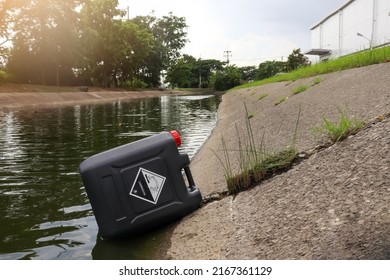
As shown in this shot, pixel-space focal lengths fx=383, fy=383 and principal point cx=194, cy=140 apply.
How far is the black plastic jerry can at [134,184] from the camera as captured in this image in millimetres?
3141

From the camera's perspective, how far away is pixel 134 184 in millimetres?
3193

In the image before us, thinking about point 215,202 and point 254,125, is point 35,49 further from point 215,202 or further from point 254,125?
point 215,202

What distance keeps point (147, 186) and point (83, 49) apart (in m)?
44.4

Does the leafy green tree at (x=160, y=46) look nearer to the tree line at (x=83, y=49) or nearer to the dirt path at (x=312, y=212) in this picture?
the tree line at (x=83, y=49)

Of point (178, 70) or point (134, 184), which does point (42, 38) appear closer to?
point (178, 70)

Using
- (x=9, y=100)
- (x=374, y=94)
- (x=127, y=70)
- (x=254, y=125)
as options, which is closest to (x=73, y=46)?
(x=127, y=70)

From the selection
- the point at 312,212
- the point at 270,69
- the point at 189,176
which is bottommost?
the point at 312,212

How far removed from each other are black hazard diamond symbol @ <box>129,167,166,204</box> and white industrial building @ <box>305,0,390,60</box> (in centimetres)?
2212

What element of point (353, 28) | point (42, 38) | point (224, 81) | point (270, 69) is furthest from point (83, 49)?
point (270, 69)

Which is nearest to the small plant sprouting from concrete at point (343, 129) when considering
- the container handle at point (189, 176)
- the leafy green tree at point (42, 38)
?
the container handle at point (189, 176)

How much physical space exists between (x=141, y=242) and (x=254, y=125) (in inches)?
190

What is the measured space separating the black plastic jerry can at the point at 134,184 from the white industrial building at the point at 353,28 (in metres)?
22.0

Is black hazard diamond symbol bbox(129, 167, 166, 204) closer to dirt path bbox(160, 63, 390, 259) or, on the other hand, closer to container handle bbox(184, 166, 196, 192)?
container handle bbox(184, 166, 196, 192)

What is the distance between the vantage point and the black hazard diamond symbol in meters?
3.21
